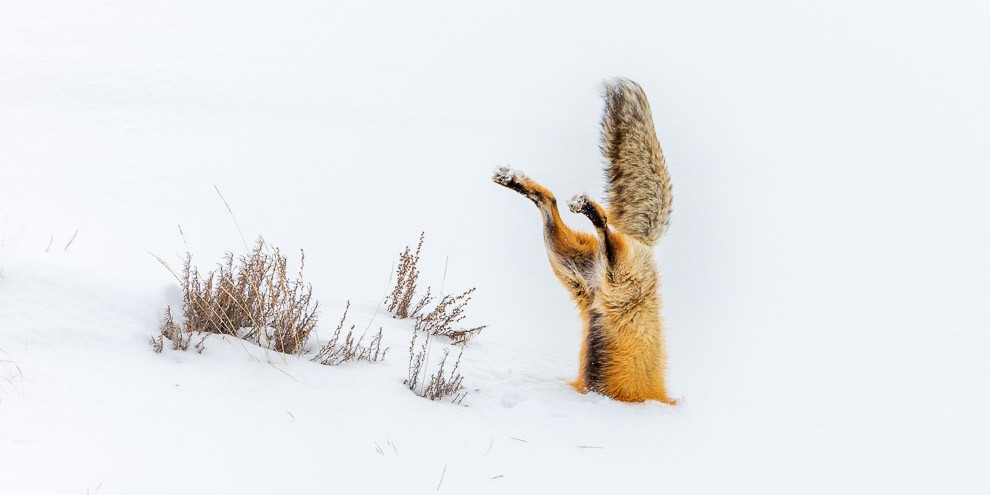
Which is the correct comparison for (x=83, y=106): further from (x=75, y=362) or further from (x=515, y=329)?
(x=75, y=362)

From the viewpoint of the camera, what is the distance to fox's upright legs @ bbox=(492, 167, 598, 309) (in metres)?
3.84

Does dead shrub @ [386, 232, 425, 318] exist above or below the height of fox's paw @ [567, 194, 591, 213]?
below

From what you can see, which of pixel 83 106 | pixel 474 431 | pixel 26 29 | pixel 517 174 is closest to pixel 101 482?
pixel 474 431

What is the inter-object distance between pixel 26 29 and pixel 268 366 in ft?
32.9

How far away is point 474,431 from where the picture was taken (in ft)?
10.4

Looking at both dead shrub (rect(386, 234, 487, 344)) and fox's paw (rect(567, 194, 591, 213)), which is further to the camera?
dead shrub (rect(386, 234, 487, 344))

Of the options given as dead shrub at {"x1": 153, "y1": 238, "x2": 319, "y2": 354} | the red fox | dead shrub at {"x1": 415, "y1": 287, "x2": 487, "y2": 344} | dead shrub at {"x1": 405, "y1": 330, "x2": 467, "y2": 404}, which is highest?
the red fox

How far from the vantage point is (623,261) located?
12.3ft

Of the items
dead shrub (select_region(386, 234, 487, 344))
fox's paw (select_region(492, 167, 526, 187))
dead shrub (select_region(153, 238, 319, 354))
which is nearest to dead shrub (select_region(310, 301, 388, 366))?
dead shrub (select_region(153, 238, 319, 354))

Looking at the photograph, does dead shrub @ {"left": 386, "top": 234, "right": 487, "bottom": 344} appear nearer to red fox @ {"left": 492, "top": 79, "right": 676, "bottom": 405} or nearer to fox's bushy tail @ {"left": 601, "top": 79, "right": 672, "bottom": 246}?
red fox @ {"left": 492, "top": 79, "right": 676, "bottom": 405}

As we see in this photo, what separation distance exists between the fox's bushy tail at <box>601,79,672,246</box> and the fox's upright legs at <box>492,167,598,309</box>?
0.75 feet

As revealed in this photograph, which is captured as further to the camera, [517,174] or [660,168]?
[660,168]

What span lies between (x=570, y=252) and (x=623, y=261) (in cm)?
30

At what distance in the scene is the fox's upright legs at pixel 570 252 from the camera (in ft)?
12.6
